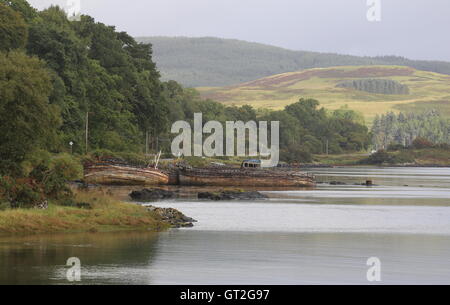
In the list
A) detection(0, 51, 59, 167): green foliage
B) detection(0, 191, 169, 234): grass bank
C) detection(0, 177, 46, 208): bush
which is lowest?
detection(0, 191, 169, 234): grass bank

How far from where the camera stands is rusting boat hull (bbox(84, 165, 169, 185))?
96125 mm

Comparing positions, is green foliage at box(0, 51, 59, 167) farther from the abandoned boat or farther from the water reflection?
the abandoned boat

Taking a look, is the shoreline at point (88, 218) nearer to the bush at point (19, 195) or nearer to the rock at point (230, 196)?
the bush at point (19, 195)

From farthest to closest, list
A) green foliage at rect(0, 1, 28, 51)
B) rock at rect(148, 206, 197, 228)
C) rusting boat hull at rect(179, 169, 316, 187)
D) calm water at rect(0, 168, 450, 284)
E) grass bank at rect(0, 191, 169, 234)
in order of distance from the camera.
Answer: rusting boat hull at rect(179, 169, 316, 187) → green foliage at rect(0, 1, 28, 51) → rock at rect(148, 206, 197, 228) → grass bank at rect(0, 191, 169, 234) → calm water at rect(0, 168, 450, 284)

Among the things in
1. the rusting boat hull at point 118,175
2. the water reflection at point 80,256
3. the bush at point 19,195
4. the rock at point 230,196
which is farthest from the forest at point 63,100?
the rock at point 230,196

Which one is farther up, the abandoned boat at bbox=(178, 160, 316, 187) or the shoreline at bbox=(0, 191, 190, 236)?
the shoreline at bbox=(0, 191, 190, 236)

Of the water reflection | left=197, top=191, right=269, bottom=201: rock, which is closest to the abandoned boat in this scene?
left=197, top=191, right=269, bottom=201: rock

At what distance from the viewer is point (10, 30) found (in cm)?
7406

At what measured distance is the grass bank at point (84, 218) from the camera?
41.6 m

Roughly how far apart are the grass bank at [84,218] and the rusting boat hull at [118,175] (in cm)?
4470

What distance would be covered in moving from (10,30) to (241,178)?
42.2 m

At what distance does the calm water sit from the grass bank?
1.24 m

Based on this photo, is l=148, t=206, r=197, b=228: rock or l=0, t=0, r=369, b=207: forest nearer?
l=0, t=0, r=369, b=207: forest
